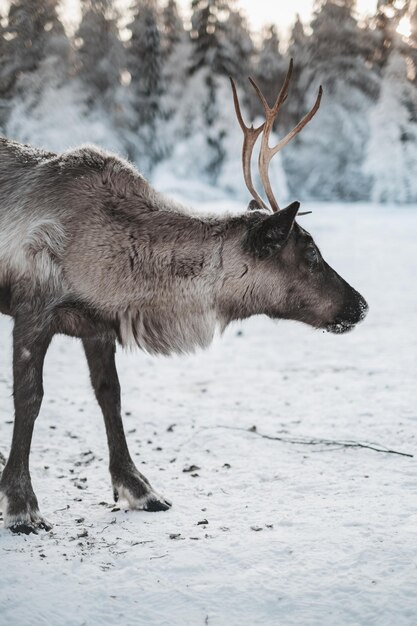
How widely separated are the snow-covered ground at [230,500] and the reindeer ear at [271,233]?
1.77 feet

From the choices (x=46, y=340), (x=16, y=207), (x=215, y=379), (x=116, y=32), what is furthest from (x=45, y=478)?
(x=116, y=32)

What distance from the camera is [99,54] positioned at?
18.7m

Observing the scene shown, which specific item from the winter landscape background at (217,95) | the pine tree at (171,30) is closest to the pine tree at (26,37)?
the winter landscape background at (217,95)

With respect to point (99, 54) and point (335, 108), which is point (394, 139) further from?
point (99, 54)

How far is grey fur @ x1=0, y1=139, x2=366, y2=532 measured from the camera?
3350mm

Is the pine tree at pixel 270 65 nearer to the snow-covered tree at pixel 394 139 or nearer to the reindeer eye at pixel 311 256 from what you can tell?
the snow-covered tree at pixel 394 139

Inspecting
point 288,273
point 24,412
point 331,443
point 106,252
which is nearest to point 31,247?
point 106,252

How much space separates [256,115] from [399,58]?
5274 mm

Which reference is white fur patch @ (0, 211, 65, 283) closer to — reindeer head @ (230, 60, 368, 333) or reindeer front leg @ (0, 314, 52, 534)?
reindeer front leg @ (0, 314, 52, 534)

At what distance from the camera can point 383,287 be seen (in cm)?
1139

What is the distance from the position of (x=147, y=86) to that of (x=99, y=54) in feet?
4.78

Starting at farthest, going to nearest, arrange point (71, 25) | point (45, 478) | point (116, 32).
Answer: point (116, 32), point (71, 25), point (45, 478)

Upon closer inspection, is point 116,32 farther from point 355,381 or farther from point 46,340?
point 46,340

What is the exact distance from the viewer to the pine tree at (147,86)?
745 inches
